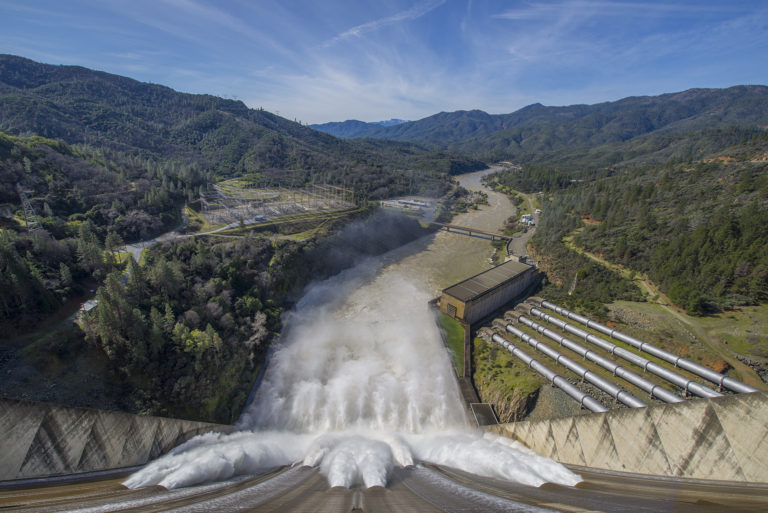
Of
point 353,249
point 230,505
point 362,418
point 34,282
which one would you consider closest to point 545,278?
point 353,249

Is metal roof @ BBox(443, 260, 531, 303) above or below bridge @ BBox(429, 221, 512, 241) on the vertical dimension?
below

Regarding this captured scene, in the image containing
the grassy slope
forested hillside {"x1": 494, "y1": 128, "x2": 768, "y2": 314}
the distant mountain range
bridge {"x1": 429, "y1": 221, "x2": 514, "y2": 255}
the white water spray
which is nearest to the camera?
the white water spray

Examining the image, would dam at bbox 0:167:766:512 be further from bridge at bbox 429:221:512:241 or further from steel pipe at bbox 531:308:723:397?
bridge at bbox 429:221:512:241

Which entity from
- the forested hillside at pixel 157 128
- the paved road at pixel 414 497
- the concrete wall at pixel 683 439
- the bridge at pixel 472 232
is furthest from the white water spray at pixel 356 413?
the forested hillside at pixel 157 128

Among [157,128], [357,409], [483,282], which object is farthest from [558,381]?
[157,128]

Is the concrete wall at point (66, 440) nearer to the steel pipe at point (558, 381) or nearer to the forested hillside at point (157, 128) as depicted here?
the steel pipe at point (558, 381)

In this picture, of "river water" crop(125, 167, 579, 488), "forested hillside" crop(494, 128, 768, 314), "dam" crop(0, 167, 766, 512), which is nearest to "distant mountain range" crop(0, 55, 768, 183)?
"forested hillside" crop(494, 128, 768, 314)

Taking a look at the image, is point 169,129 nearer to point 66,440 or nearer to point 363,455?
point 66,440

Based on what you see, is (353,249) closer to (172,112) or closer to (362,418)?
(362,418)
